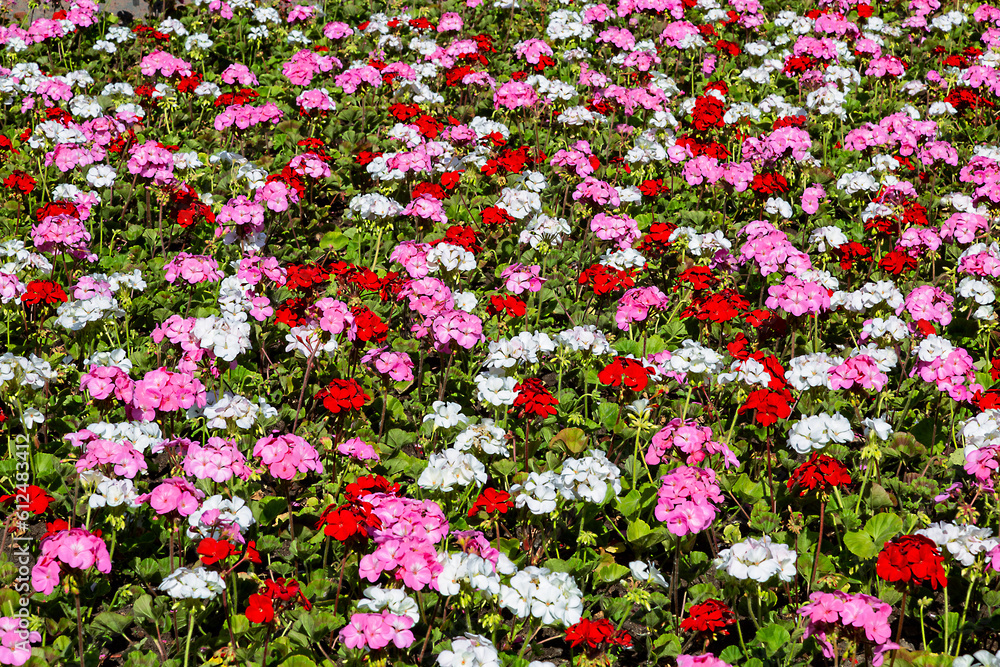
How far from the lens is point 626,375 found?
4.98 m

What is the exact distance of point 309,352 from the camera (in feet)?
19.0

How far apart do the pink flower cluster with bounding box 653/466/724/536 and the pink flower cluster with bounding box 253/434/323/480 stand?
5.75 feet

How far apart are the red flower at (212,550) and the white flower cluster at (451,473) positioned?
112cm

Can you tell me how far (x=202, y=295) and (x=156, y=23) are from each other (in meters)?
6.44

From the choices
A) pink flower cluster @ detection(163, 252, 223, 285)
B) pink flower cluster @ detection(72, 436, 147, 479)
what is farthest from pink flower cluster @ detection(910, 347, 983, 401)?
pink flower cluster @ detection(163, 252, 223, 285)

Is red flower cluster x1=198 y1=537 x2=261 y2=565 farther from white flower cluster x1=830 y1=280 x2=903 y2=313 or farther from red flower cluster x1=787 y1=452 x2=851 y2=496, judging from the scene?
white flower cluster x1=830 y1=280 x2=903 y2=313

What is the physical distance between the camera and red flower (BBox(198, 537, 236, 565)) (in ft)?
12.5

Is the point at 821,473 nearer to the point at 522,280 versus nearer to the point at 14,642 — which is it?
the point at 522,280

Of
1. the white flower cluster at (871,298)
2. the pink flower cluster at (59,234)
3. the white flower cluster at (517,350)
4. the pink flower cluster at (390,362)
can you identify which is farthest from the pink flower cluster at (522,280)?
the pink flower cluster at (59,234)

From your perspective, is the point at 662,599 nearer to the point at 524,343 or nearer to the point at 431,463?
the point at 431,463

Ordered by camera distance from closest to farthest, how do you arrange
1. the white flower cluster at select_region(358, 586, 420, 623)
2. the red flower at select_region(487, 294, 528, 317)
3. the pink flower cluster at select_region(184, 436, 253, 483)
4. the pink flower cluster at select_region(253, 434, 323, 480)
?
the white flower cluster at select_region(358, 586, 420, 623), the pink flower cluster at select_region(184, 436, 253, 483), the pink flower cluster at select_region(253, 434, 323, 480), the red flower at select_region(487, 294, 528, 317)

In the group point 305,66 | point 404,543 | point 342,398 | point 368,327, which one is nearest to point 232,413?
point 342,398

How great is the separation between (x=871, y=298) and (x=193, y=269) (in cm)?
459

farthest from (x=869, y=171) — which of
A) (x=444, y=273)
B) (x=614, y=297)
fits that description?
(x=444, y=273)
